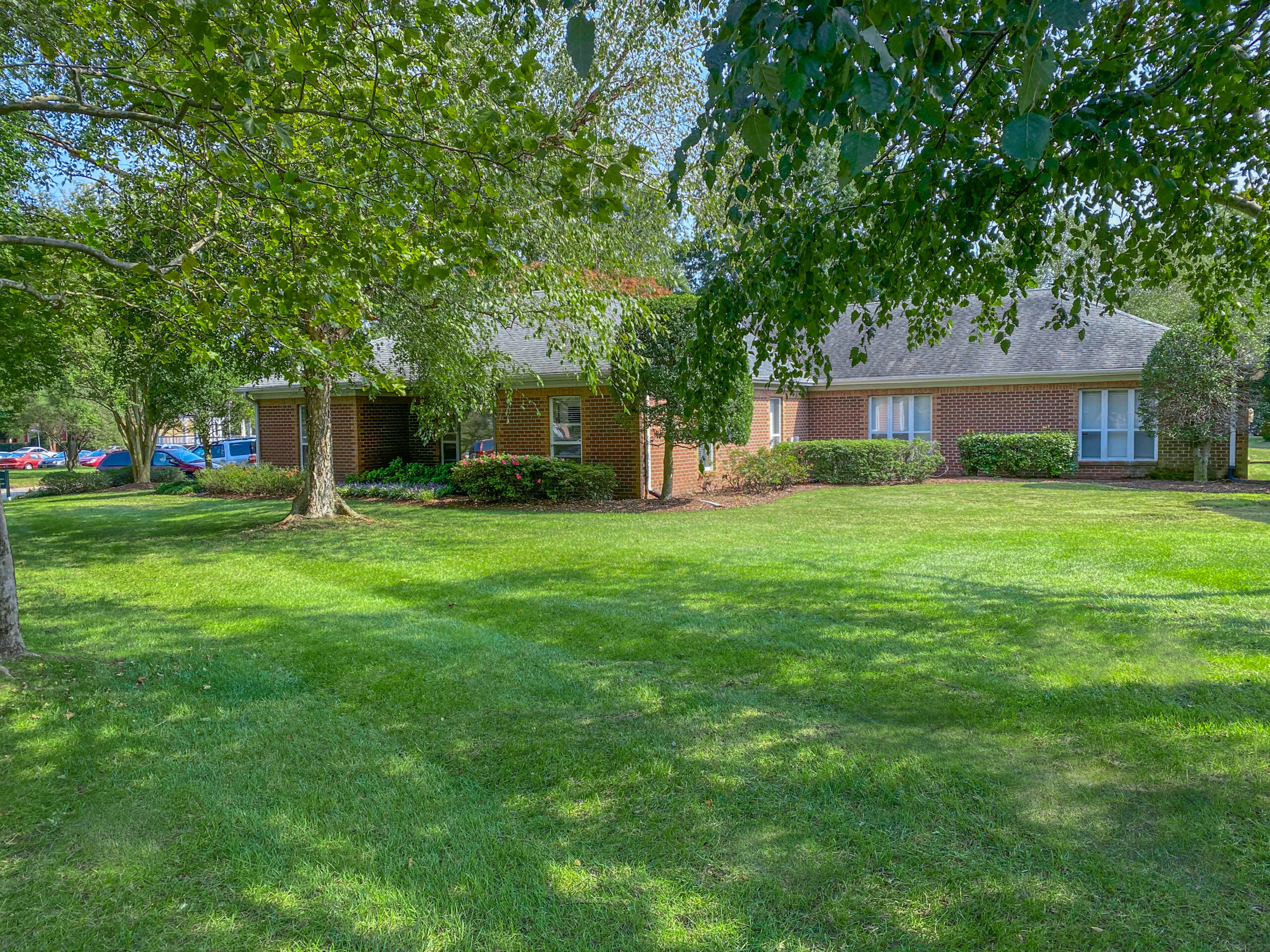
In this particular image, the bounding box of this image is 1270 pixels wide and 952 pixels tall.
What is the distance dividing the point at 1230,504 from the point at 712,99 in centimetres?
1430

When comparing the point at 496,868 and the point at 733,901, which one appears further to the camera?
the point at 496,868

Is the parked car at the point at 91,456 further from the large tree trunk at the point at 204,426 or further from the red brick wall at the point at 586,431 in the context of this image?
the red brick wall at the point at 586,431

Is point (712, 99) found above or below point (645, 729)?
above

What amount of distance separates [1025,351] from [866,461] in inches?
230

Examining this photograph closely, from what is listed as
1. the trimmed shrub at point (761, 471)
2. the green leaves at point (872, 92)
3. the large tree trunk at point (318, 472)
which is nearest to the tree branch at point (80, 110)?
the green leaves at point (872, 92)

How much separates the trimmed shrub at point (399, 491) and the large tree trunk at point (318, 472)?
9.71 ft

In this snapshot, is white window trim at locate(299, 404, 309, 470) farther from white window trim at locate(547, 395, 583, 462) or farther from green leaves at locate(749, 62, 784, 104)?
green leaves at locate(749, 62, 784, 104)

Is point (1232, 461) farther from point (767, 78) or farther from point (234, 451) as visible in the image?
point (234, 451)

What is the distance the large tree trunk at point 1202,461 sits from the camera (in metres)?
17.5

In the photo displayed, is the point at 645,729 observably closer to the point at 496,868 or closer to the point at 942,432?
the point at 496,868

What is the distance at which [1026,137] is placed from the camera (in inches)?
82.5

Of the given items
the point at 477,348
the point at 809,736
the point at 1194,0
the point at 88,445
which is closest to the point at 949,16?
the point at 1194,0

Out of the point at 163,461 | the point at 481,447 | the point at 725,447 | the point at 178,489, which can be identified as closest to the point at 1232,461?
the point at 725,447

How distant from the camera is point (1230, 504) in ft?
43.3
